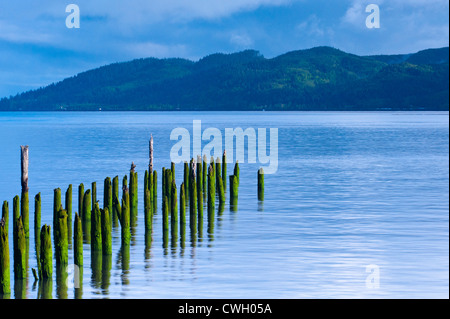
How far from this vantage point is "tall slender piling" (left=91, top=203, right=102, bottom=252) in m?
18.0

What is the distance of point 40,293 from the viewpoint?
16578 mm

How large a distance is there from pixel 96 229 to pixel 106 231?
247 millimetres

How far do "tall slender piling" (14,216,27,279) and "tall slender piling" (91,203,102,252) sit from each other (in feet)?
6.78

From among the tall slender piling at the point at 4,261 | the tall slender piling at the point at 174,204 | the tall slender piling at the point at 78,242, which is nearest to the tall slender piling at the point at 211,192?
the tall slender piling at the point at 174,204

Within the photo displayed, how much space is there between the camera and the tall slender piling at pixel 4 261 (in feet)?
48.4

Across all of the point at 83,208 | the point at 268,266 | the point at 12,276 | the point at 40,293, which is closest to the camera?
the point at 40,293

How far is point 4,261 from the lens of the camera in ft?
49.9

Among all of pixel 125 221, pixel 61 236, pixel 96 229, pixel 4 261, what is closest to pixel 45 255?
pixel 61 236

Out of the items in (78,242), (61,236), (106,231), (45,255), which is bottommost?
(45,255)

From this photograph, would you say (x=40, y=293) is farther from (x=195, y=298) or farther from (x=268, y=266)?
(x=268, y=266)

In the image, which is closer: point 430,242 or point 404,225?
point 430,242

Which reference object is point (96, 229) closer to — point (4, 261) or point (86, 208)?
point (4, 261)
